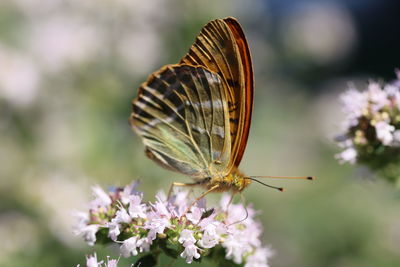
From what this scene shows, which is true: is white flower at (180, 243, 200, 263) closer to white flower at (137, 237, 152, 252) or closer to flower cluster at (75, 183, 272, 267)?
flower cluster at (75, 183, 272, 267)

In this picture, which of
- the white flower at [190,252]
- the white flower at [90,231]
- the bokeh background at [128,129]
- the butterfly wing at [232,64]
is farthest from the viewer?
the bokeh background at [128,129]

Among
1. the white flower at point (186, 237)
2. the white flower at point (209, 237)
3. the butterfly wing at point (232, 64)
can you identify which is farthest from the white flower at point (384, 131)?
the white flower at point (186, 237)

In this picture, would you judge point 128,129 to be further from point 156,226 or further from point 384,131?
point 156,226

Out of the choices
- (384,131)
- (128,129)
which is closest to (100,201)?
(384,131)

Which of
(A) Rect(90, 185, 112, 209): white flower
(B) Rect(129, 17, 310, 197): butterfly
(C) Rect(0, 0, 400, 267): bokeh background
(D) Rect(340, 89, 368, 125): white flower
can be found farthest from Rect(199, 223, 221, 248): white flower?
(C) Rect(0, 0, 400, 267): bokeh background

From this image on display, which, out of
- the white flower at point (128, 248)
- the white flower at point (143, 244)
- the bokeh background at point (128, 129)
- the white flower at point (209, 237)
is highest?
the bokeh background at point (128, 129)

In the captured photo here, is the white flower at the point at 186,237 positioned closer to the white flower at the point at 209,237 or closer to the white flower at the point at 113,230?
the white flower at the point at 209,237

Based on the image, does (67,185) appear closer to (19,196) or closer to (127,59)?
(19,196)

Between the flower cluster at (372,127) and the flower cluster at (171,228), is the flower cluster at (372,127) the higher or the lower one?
the higher one
